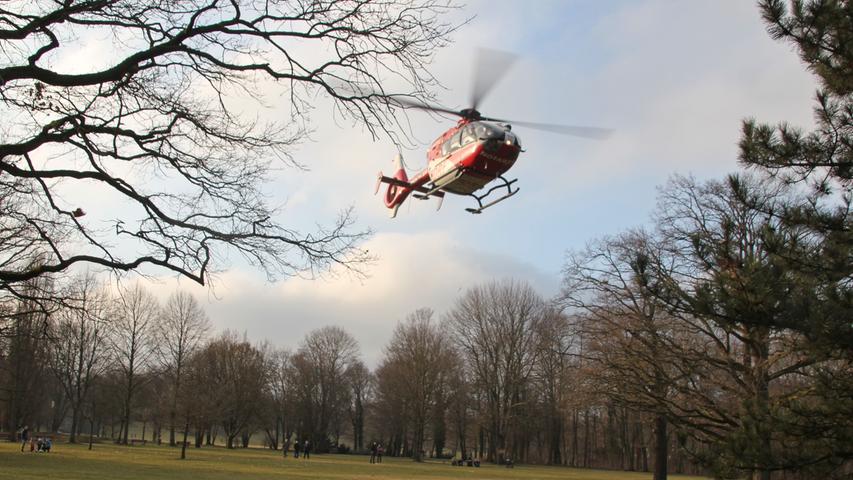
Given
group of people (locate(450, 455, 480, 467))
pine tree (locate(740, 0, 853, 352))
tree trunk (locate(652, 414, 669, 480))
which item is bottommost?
group of people (locate(450, 455, 480, 467))

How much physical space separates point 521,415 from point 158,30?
52.5 m

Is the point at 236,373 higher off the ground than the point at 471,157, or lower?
lower

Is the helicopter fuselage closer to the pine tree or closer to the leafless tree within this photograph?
the pine tree

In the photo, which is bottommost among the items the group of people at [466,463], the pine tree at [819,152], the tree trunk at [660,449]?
the group of people at [466,463]

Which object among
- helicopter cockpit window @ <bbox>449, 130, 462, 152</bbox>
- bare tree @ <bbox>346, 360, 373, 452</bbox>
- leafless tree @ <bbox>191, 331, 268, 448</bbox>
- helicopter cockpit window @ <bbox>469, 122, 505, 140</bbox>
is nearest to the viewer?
helicopter cockpit window @ <bbox>469, 122, 505, 140</bbox>

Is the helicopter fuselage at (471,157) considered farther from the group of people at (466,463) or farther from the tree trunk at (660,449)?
the group of people at (466,463)

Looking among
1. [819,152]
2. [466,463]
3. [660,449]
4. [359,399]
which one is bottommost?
[466,463]

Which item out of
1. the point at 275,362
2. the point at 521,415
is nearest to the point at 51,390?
the point at 275,362

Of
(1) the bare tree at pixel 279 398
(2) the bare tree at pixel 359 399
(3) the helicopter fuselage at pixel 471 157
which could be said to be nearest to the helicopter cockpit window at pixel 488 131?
(3) the helicopter fuselage at pixel 471 157

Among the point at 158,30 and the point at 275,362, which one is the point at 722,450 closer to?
the point at 158,30

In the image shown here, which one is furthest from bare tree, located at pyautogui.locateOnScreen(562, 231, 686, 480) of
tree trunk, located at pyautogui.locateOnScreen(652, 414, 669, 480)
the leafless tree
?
the leafless tree

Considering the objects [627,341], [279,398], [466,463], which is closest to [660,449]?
[627,341]

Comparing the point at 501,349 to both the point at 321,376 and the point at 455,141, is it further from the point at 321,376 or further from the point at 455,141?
the point at 455,141

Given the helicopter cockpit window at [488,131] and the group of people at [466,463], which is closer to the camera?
the helicopter cockpit window at [488,131]
